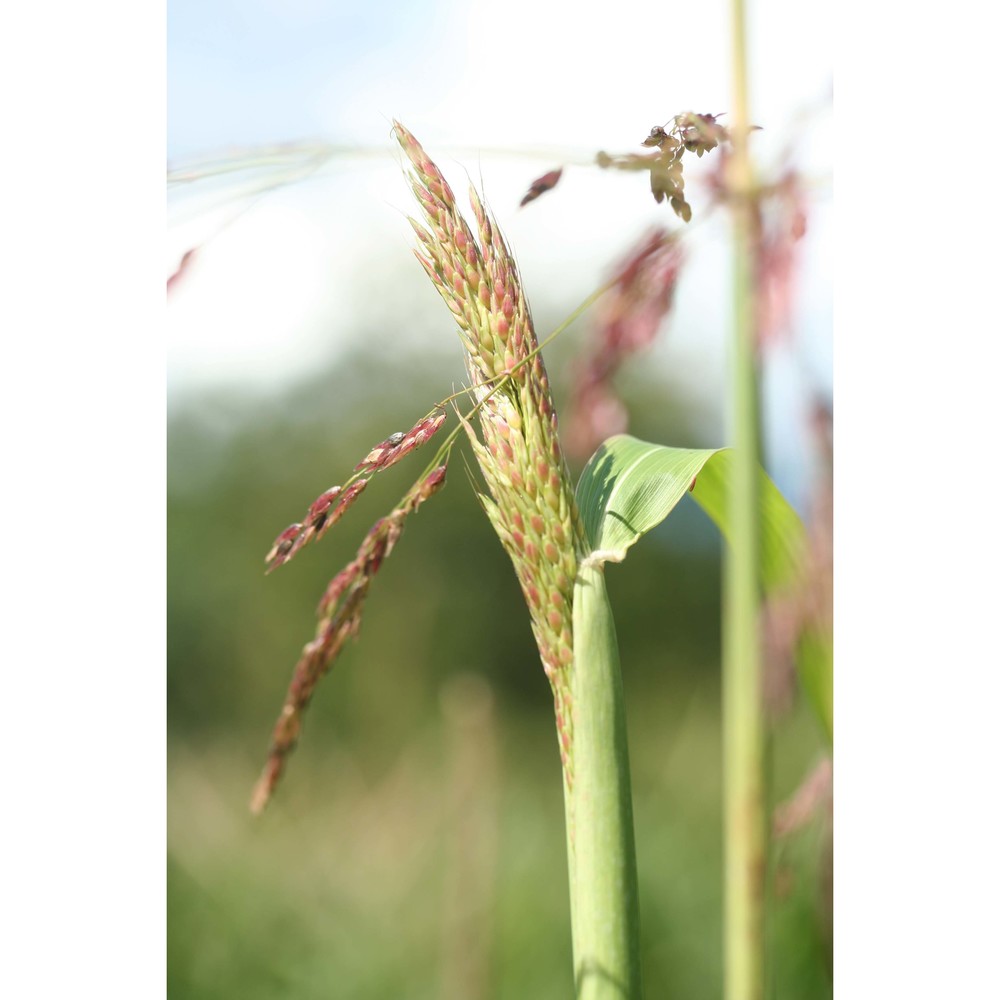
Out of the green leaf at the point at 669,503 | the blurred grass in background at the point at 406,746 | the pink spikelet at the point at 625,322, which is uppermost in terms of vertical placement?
the pink spikelet at the point at 625,322

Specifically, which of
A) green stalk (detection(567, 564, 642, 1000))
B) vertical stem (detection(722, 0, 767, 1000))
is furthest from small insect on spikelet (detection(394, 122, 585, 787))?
vertical stem (detection(722, 0, 767, 1000))

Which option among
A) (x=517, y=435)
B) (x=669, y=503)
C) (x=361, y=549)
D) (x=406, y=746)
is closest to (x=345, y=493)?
(x=361, y=549)

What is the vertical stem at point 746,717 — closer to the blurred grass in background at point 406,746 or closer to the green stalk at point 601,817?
the green stalk at point 601,817

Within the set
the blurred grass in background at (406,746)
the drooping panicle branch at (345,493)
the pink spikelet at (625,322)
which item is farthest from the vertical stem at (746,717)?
the blurred grass in background at (406,746)

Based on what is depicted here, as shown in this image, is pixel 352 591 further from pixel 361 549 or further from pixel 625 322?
pixel 625 322

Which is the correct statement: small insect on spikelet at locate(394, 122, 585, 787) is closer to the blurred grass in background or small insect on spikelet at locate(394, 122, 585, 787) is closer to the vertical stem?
the blurred grass in background
